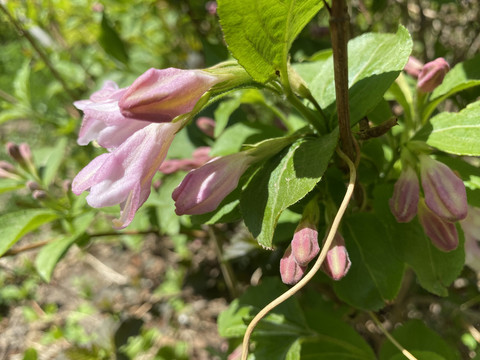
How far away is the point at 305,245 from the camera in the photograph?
2.25ft

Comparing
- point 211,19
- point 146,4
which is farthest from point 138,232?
point 146,4

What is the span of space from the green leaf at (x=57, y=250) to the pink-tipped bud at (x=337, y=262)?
0.65 metres

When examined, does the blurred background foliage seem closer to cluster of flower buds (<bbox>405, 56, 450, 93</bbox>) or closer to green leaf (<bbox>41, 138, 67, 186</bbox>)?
green leaf (<bbox>41, 138, 67, 186</bbox>)

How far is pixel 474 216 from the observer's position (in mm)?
868

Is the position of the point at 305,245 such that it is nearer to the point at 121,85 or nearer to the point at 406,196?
the point at 406,196

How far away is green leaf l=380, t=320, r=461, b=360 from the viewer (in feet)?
3.28

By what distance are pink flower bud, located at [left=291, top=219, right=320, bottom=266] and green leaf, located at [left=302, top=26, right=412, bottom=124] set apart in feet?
0.59

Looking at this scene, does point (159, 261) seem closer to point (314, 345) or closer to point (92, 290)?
point (92, 290)

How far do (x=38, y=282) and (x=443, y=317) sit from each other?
1.81 meters

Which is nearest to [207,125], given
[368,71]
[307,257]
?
[368,71]

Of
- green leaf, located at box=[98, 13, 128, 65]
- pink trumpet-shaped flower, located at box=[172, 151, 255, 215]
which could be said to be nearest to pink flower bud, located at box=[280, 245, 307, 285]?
pink trumpet-shaped flower, located at box=[172, 151, 255, 215]

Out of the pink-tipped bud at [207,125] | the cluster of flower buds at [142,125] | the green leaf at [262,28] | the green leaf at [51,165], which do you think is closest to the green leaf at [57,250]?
the green leaf at [51,165]

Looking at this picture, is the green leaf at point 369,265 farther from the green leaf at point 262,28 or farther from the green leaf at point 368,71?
the green leaf at point 262,28

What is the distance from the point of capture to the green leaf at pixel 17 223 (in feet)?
3.34
